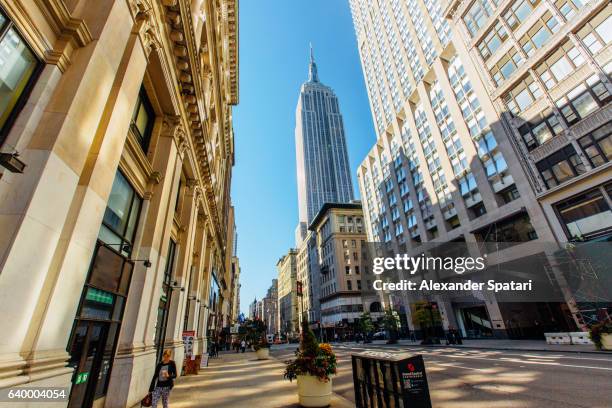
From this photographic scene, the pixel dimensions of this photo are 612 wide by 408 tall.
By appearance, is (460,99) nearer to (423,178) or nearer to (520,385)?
(423,178)

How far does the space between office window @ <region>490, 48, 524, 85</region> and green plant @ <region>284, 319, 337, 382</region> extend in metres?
37.5

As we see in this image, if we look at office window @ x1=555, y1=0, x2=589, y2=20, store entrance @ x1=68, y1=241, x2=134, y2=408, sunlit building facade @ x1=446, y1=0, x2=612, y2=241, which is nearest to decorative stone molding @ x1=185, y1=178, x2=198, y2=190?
store entrance @ x1=68, y1=241, x2=134, y2=408

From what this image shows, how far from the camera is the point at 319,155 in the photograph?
161125 millimetres

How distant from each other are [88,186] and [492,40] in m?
44.0

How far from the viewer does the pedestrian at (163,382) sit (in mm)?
7148

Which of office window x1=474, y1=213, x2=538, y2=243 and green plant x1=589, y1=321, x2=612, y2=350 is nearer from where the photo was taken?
green plant x1=589, y1=321, x2=612, y2=350

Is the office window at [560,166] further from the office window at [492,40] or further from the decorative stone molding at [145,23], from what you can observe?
the decorative stone molding at [145,23]

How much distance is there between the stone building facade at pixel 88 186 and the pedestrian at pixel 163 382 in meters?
1.86

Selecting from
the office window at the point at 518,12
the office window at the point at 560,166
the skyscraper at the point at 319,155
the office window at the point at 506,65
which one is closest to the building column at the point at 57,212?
the office window at the point at 560,166

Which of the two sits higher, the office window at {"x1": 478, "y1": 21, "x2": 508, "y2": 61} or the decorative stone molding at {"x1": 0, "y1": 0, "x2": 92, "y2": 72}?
the office window at {"x1": 478, "y1": 21, "x2": 508, "y2": 61}

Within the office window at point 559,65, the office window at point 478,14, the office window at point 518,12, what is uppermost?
the office window at point 478,14

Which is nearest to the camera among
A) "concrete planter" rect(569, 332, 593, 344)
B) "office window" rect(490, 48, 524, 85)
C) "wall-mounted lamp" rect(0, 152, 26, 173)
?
"wall-mounted lamp" rect(0, 152, 26, 173)

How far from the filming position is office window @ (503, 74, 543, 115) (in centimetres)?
2961

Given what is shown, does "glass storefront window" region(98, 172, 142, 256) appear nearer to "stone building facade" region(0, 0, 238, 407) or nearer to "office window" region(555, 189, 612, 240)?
"stone building facade" region(0, 0, 238, 407)
